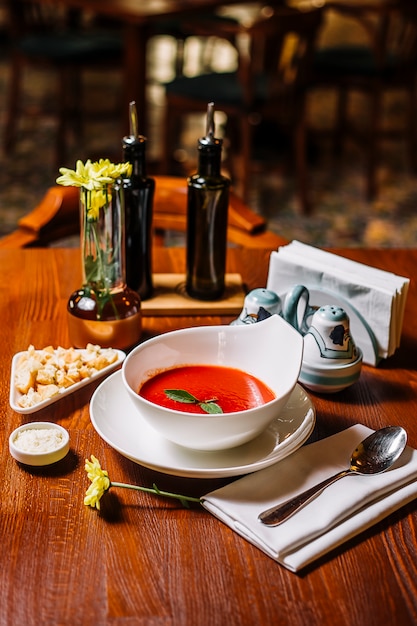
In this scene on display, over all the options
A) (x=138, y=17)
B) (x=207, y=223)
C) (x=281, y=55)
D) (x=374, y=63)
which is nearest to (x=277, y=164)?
(x=374, y=63)

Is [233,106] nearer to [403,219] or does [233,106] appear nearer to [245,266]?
[403,219]

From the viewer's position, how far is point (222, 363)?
3.38ft

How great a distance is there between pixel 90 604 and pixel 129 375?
0.29 meters

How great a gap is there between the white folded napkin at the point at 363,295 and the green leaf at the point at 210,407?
1.10 ft

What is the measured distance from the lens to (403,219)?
3871 millimetres

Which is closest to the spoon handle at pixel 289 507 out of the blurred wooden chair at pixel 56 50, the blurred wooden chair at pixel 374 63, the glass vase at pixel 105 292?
the glass vase at pixel 105 292

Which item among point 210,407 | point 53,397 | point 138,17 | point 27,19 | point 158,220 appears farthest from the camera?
point 27,19

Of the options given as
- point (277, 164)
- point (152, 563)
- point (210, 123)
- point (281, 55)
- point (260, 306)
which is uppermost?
point (210, 123)

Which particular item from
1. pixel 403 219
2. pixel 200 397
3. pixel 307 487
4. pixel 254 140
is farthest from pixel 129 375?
A: pixel 254 140

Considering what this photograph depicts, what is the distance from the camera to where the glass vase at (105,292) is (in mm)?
1137

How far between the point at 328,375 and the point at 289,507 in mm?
267

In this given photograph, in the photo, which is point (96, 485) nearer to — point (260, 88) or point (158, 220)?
point (158, 220)

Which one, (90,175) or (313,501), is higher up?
(90,175)

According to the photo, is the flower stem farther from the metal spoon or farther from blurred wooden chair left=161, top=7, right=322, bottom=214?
blurred wooden chair left=161, top=7, right=322, bottom=214
